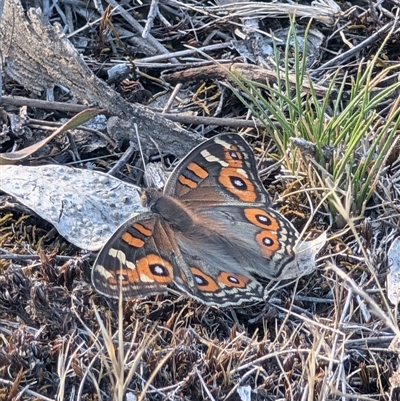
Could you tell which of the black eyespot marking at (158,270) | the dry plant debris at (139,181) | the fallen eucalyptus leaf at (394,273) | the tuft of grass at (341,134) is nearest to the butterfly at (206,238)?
the black eyespot marking at (158,270)

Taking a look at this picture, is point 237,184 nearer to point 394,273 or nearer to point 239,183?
point 239,183

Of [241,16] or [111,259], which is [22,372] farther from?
[241,16]

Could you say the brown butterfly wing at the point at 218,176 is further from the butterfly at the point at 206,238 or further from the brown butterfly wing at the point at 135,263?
the brown butterfly wing at the point at 135,263

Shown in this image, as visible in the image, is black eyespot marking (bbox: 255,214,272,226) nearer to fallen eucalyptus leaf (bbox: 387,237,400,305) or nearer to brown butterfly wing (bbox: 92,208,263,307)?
brown butterfly wing (bbox: 92,208,263,307)

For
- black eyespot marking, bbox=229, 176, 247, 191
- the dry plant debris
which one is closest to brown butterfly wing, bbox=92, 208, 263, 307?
the dry plant debris

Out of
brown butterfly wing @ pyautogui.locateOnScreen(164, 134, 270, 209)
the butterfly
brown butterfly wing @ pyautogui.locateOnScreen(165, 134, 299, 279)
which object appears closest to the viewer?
the butterfly

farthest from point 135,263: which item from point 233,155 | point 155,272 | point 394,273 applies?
point 394,273
